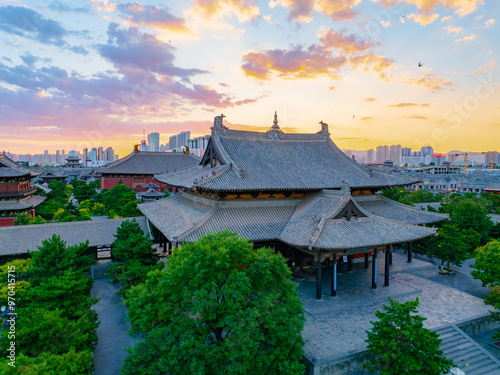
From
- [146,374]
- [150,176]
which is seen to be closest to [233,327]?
[146,374]

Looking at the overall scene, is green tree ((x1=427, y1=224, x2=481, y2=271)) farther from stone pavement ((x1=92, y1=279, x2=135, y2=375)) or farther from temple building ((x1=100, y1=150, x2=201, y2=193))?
temple building ((x1=100, y1=150, x2=201, y2=193))

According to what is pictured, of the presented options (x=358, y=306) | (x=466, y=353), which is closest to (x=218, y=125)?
(x=358, y=306)

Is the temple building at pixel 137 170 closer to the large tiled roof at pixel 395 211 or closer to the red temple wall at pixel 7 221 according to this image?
the red temple wall at pixel 7 221

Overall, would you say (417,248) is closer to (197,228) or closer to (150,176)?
(197,228)

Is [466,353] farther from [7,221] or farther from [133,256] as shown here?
[7,221]

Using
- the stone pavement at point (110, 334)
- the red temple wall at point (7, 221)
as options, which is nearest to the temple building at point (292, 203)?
the stone pavement at point (110, 334)
